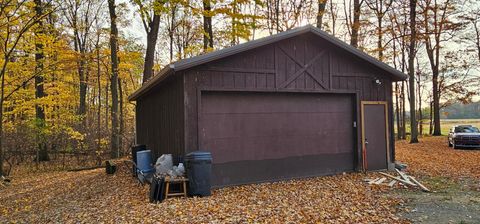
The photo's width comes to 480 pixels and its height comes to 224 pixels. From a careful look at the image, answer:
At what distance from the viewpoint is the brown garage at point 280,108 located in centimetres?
761

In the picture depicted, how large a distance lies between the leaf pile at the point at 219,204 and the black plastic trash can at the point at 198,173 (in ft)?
0.88

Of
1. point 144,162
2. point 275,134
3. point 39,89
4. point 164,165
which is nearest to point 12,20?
point 39,89

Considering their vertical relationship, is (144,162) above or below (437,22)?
below

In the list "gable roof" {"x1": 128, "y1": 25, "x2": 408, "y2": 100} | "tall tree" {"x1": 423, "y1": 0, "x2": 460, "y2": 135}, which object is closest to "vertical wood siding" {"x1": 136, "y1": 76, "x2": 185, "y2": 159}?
"gable roof" {"x1": 128, "y1": 25, "x2": 408, "y2": 100}

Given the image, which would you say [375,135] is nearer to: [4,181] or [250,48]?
[250,48]

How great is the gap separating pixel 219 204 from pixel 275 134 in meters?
2.91

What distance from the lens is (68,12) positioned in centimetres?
1964

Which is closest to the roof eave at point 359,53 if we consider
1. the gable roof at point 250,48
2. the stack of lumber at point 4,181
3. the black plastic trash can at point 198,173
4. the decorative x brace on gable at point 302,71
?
the gable roof at point 250,48

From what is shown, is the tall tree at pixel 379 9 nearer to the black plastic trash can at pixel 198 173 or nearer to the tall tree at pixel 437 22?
the tall tree at pixel 437 22

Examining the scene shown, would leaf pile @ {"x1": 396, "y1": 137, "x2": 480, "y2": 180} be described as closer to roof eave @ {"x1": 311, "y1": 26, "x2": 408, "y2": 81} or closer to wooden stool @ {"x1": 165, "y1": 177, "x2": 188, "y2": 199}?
roof eave @ {"x1": 311, "y1": 26, "x2": 408, "y2": 81}

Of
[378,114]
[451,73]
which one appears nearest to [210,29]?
[378,114]

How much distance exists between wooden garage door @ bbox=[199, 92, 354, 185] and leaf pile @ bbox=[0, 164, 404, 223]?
0.41 m

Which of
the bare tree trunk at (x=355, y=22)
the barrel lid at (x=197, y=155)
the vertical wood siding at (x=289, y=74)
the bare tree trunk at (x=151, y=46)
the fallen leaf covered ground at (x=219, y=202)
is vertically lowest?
the fallen leaf covered ground at (x=219, y=202)

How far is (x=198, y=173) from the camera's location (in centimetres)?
673
